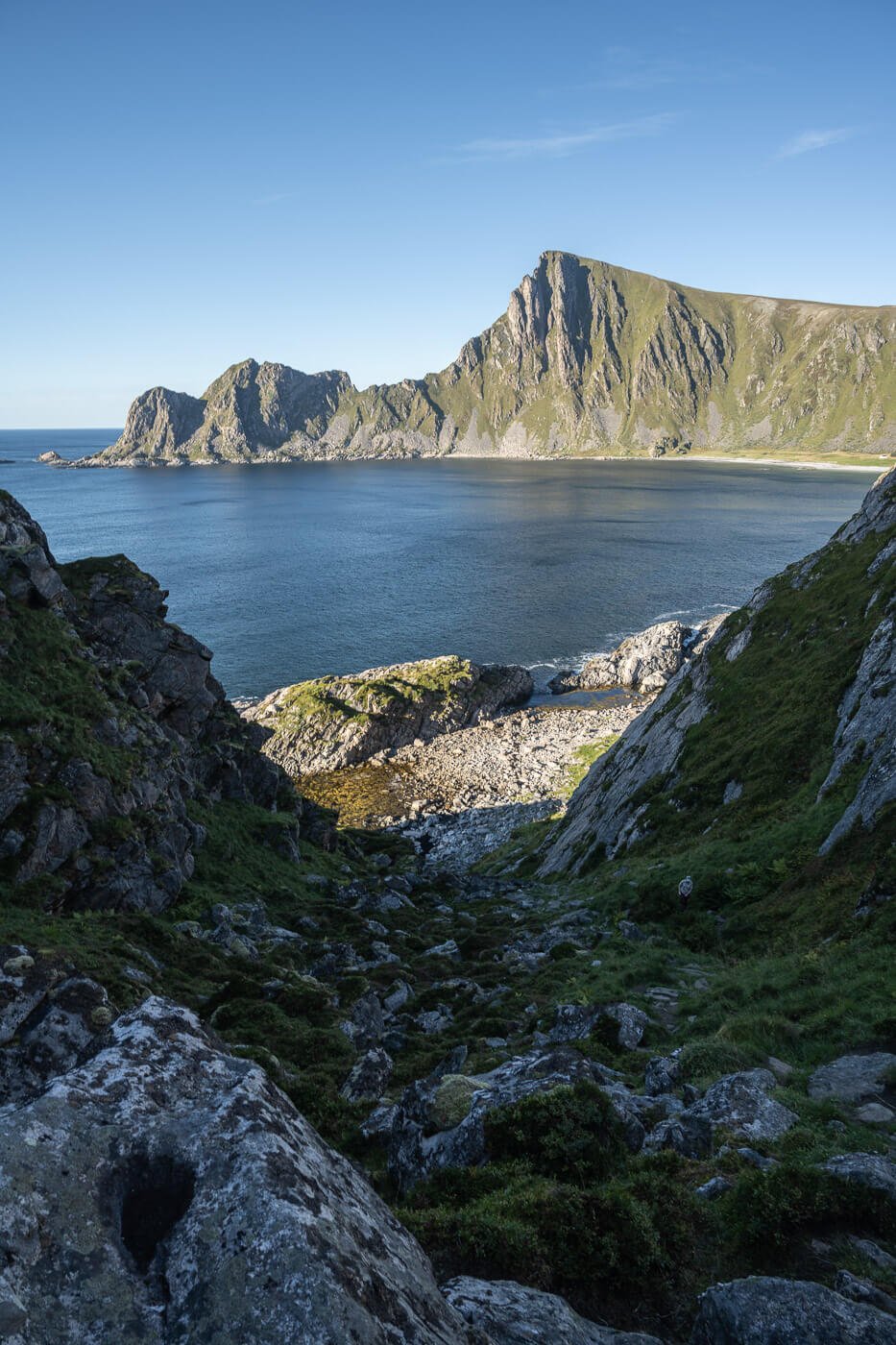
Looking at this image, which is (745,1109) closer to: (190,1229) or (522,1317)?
(522,1317)


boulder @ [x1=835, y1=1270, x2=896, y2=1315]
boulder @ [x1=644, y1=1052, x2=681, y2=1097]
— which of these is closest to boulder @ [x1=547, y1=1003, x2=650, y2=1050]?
boulder @ [x1=644, y1=1052, x2=681, y2=1097]

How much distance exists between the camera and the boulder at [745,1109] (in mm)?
11195

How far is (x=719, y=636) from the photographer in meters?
48.2

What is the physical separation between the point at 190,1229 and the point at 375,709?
85.3 meters

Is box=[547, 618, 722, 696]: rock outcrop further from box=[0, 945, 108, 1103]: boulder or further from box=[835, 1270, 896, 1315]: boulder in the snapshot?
box=[835, 1270, 896, 1315]: boulder

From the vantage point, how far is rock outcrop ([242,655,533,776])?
87688 mm

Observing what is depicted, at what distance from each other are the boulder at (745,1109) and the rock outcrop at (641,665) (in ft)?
304

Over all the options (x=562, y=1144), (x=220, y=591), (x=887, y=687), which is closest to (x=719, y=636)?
(x=887, y=687)

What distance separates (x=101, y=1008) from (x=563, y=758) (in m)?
71.1

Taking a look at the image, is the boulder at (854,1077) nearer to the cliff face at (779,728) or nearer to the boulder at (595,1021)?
the boulder at (595,1021)

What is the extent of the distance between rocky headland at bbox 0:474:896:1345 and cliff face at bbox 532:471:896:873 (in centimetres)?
24

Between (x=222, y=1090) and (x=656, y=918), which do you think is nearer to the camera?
(x=222, y=1090)

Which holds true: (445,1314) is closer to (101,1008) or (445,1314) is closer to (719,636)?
(101,1008)

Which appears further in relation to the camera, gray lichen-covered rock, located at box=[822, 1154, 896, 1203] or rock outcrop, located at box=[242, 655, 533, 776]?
rock outcrop, located at box=[242, 655, 533, 776]
